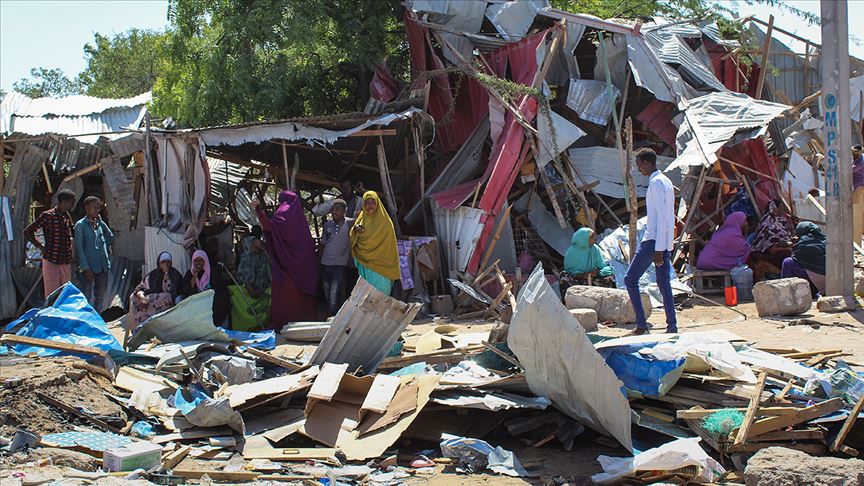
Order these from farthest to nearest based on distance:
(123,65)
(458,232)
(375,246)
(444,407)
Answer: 1. (123,65)
2. (458,232)
3. (375,246)
4. (444,407)

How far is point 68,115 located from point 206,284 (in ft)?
18.8

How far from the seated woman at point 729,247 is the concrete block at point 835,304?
6.55 ft

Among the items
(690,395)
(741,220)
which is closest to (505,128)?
(741,220)

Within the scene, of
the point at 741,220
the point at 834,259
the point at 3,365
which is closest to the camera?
the point at 3,365

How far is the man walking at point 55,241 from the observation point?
392 inches

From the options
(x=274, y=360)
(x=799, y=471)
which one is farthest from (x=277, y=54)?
(x=799, y=471)

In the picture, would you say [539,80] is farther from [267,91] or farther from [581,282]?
[267,91]

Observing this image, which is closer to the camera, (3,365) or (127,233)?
(3,365)

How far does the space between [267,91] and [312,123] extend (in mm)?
3641

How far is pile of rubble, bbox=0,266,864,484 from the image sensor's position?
4.91 meters

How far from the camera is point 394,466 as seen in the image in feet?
17.0

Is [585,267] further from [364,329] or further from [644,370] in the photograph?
[644,370]

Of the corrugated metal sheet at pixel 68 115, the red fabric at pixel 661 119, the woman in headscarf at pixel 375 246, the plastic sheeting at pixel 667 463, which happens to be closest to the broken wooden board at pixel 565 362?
the plastic sheeting at pixel 667 463

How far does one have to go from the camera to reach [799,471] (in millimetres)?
4031
